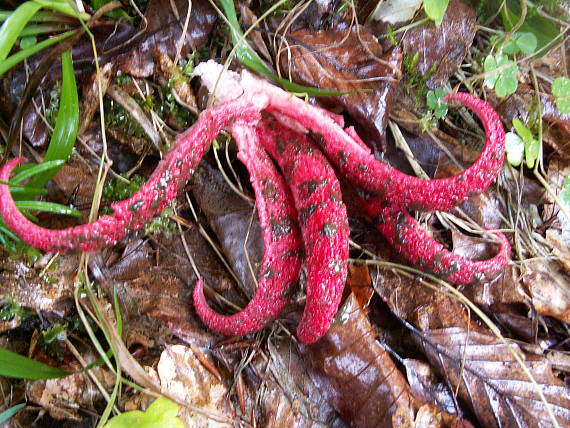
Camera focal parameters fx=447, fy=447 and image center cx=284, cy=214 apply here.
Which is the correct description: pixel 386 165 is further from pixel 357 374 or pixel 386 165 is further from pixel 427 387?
pixel 427 387

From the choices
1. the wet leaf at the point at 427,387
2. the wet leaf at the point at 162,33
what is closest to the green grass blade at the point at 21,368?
the wet leaf at the point at 162,33

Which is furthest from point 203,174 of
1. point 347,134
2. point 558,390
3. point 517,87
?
point 558,390

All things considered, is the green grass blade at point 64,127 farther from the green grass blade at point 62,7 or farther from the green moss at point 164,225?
the green moss at point 164,225

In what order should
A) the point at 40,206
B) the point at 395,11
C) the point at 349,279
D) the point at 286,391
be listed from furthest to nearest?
the point at 395,11 → the point at 349,279 → the point at 286,391 → the point at 40,206

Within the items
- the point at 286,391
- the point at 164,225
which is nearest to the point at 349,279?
the point at 286,391

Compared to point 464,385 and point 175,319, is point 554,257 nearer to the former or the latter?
A: point 464,385
